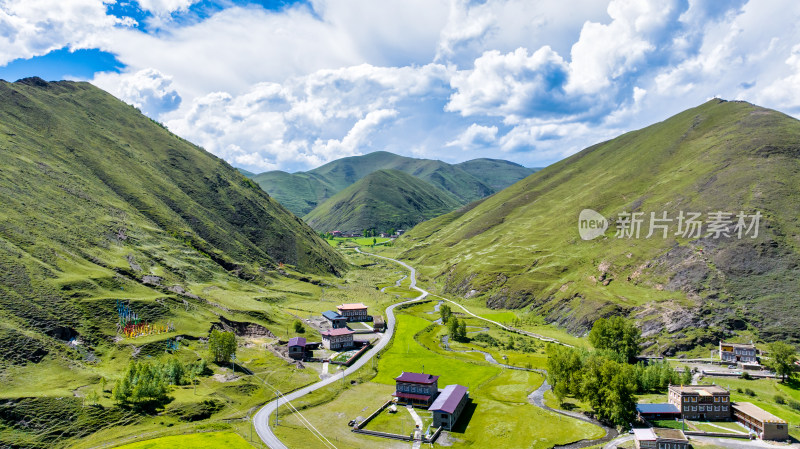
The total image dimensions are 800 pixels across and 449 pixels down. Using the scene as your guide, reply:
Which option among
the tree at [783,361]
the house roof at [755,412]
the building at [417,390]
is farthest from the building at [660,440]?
the tree at [783,361]

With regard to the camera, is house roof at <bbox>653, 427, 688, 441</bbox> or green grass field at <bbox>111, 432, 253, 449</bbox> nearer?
A: green grass field at <bbox>111, 432, 253, 449</bbox>

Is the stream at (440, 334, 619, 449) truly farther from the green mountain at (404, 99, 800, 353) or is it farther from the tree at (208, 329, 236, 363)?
the tree at (208, 329, 236, 363)

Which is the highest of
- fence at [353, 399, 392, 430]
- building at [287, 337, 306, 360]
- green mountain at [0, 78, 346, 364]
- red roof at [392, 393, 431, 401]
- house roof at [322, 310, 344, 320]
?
green mountain at [0, 78, 346, 364]

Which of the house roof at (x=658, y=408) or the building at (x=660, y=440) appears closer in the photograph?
the building at (x=660, y=440)

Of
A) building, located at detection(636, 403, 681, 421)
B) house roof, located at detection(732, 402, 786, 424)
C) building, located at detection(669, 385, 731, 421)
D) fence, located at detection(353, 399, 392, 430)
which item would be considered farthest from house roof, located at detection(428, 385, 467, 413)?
house roof, located at detection(732, 402, 786, 424)

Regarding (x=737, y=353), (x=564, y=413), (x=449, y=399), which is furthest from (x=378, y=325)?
(x=737, y=353)

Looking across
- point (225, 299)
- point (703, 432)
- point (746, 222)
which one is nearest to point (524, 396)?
point (703, 432)

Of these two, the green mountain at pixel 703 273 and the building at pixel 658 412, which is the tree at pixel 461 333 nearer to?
the green mountain at pixel 703 273
